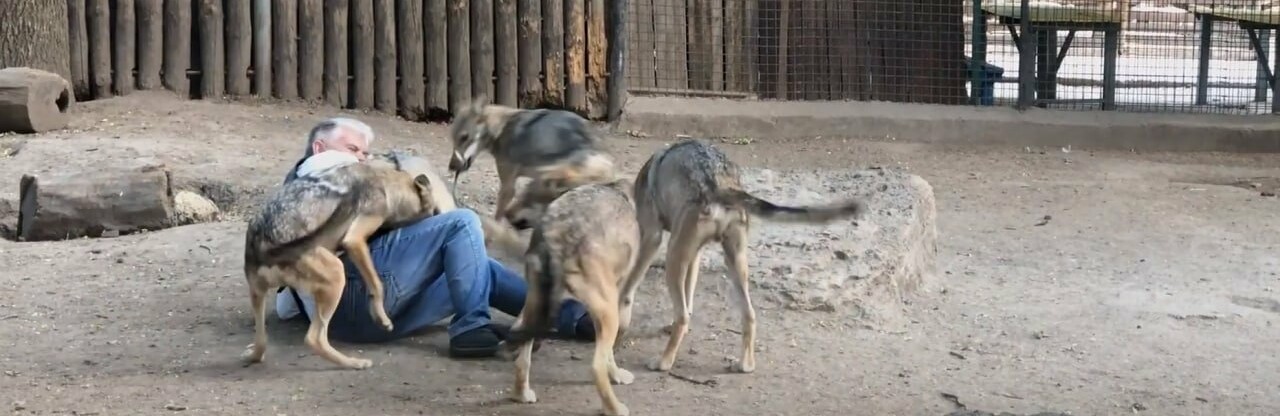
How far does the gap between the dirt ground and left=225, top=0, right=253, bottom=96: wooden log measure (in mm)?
1763

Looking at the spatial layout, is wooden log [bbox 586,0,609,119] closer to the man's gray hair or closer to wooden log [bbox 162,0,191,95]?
wooden log [bbox 162,0,191,95]

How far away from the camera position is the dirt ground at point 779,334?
518 centimetres

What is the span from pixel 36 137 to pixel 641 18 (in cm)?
489

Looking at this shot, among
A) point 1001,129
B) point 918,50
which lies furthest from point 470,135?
point 918,50

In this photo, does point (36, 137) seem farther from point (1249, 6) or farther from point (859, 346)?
point (1249, 6)

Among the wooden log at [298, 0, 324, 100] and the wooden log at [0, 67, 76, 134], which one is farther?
the wooden log at [298, 0, 324, 100]

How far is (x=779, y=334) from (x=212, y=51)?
21.3 ft

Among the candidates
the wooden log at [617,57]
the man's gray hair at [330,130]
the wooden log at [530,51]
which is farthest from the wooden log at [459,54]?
the man's gray hair at [330,130]

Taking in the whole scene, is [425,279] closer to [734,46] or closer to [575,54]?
[575,54]

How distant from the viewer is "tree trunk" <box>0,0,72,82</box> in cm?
1031

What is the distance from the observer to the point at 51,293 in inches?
254

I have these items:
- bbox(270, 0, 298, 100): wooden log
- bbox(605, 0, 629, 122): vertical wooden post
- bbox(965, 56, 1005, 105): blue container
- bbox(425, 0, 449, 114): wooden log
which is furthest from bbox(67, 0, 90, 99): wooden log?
bbox(965, 56, 1005, 105): blue container

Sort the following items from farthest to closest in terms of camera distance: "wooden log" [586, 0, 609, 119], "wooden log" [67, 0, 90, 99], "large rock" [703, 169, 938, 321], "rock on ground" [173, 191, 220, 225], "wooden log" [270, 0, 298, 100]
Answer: "wooden log" [586, 0, 609, 119]
"wooden log" [270, 0, 298, 100]
"wooden log" [67, 0, 90, 99]
"rock on ground" [173, 191, 220, 225]
"large rock" [703, 169, 938, 321]

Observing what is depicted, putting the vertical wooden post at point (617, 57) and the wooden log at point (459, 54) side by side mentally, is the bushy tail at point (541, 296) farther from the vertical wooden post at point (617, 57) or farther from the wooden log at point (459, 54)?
the vertical wooden post at point (617, 57)
